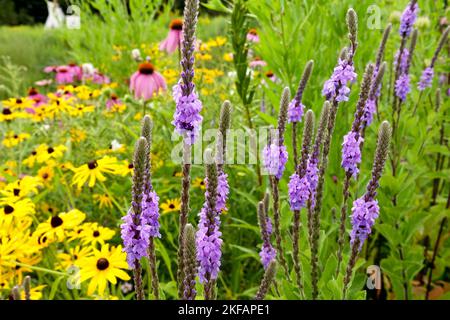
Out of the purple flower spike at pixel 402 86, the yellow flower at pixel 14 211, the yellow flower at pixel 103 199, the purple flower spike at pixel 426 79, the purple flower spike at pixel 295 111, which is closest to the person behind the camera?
the purple flower spike at pixel 295 111

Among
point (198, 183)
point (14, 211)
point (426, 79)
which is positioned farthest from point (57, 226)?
point (426, 79)

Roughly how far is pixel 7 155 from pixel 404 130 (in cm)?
230

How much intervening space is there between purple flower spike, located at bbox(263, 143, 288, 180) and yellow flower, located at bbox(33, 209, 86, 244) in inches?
32.8

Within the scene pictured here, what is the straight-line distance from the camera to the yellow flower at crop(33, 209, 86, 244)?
5.35 feet

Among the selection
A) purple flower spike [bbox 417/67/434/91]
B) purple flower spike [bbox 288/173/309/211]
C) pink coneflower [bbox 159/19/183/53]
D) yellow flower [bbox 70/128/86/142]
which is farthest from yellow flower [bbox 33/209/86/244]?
pink coneflower [bbox 159/19/183/53]

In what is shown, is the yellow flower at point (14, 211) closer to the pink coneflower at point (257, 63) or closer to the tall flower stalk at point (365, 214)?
the tall flower stalk at point (365, 214)

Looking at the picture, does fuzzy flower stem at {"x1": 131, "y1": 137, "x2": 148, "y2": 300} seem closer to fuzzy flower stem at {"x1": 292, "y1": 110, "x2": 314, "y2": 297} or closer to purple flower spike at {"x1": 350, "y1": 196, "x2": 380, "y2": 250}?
fuzzy flower stem at {"x1": 292, "y1": 110, "x2": 314, "y2": 297}

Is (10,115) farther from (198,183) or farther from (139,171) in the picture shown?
(139,171)

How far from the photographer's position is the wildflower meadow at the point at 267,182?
2.94 ft

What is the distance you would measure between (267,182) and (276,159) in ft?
3.25

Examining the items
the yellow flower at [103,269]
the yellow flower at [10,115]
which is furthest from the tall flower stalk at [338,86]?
the yellow flower at [10,115]
